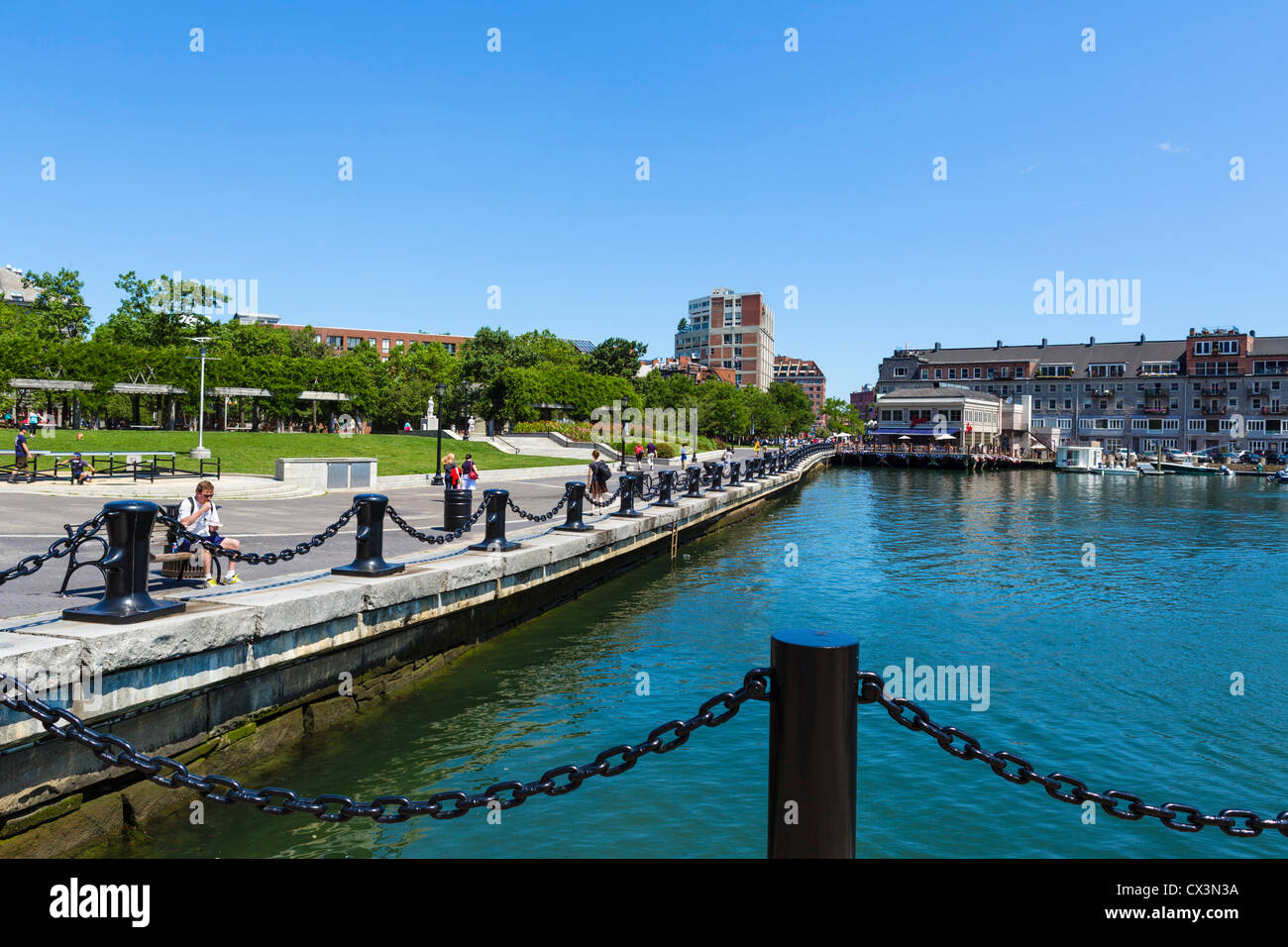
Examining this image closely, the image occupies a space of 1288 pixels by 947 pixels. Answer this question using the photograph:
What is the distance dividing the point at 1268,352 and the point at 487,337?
319 feet

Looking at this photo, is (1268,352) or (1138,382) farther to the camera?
→ (1138,382)

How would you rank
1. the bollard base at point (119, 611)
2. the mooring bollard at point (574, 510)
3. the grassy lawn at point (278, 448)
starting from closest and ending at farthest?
the bollard base at point (119, 611) < the mooring bollard at point (574, 510) < the grassy lawn at point (278, 448)

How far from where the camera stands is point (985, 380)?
123438mm

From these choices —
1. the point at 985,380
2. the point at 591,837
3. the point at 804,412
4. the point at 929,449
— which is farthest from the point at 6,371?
the point at 985,380

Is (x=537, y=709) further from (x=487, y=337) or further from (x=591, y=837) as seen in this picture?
(x=487, y=337)

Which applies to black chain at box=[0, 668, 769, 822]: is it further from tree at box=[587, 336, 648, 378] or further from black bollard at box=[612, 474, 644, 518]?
tree at box=[587, 336, 648, 378]

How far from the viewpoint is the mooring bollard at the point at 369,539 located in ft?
33.4

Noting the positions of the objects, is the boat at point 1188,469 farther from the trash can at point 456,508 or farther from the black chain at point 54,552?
the black chain at point 54,552

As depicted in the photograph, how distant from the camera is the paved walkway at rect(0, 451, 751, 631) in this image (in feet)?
30.7

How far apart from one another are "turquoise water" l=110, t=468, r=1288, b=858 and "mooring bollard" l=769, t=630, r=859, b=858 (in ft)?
13.0

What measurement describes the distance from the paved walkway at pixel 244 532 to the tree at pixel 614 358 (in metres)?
74.0

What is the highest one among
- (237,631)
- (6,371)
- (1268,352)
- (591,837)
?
(1268,352)

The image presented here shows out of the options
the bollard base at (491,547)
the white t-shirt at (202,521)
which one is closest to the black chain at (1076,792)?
the white t-shirt at (202,521)
